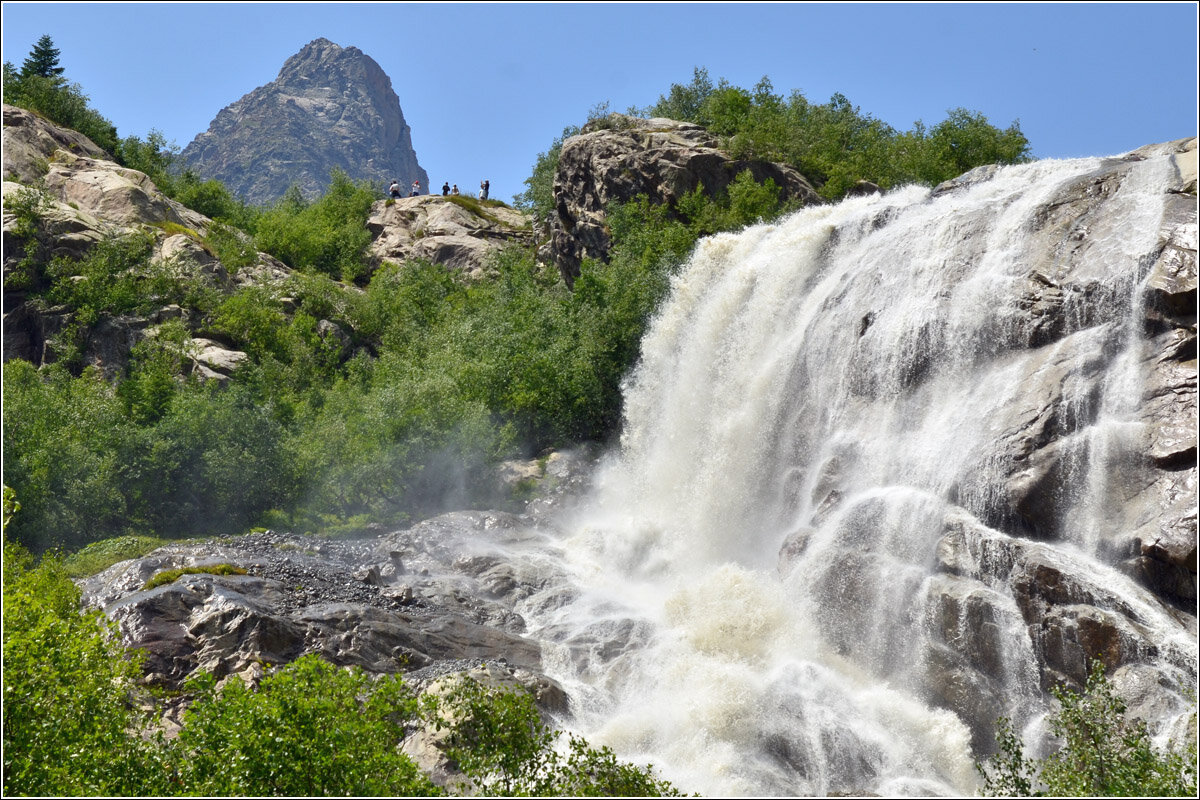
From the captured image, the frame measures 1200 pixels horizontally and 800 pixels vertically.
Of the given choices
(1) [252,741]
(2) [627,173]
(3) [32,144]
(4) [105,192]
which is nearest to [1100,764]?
(1) [252,741]

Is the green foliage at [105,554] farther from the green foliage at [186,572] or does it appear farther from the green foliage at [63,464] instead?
the green foliage at [186,572]

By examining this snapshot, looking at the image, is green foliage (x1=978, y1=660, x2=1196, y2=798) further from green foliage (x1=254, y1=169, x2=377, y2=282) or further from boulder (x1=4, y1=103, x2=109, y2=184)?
green foliage (x1=254, y1=169, x2=377, y2=282)

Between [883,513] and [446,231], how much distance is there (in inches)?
1991

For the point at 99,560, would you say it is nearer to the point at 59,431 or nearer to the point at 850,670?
the point at 59,431

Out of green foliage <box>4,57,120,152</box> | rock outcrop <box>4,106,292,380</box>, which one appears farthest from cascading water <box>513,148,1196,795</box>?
green foliage <box>4,57,120,152</box>

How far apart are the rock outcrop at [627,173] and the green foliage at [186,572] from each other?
3036cm

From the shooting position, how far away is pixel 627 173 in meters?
50.8

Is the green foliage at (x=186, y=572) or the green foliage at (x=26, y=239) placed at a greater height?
the green foliage at (x=26, y=239)

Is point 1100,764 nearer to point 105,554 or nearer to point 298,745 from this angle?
point 298,745

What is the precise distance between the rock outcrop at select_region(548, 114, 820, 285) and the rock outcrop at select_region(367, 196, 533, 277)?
28.8 ft

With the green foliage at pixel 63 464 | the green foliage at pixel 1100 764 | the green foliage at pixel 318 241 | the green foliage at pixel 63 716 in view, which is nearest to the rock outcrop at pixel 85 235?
the green foliage at pixel 318 241

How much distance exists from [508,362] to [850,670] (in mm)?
25262

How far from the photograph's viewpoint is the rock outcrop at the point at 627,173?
1939 inches

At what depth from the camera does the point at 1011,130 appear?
54531 millimetres
